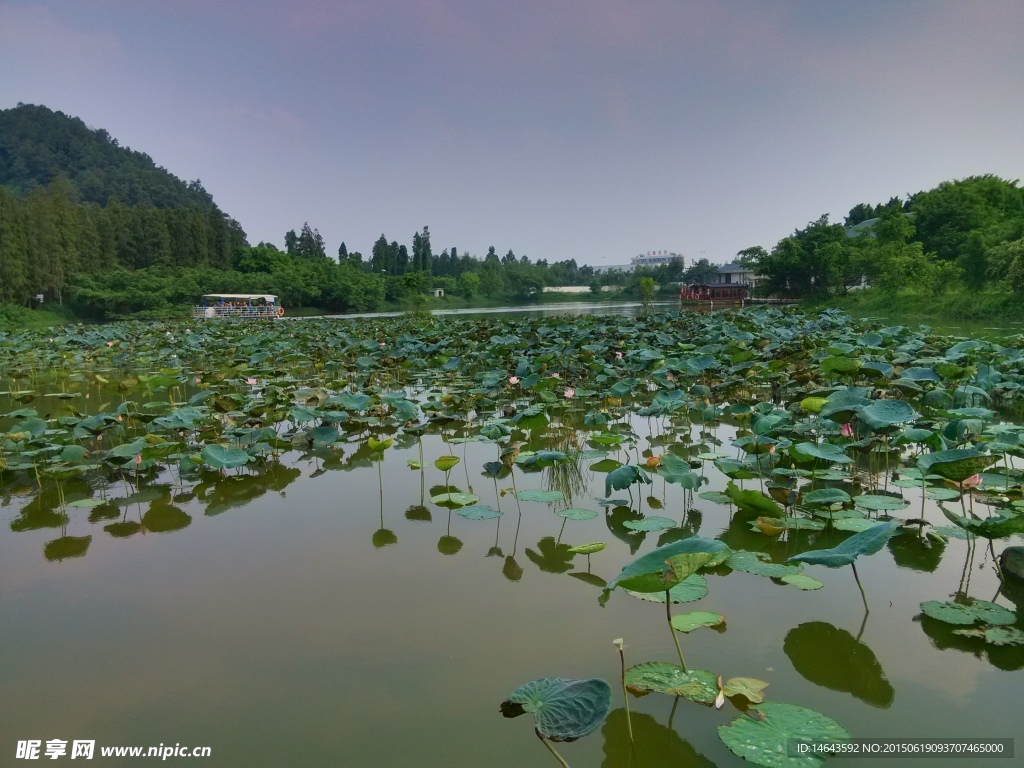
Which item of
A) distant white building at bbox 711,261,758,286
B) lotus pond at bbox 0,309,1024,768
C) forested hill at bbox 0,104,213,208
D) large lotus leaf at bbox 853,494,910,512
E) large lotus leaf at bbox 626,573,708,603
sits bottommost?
lotus pond at bbox 0,309,1024,768

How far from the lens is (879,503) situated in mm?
2551

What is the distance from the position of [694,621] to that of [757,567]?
0.41m

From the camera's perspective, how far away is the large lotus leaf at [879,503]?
2.52m

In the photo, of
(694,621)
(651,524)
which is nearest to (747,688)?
(694,621)

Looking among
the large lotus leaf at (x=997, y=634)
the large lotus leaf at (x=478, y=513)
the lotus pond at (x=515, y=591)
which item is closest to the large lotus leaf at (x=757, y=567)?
the lotus pond at (x=515, y=591)

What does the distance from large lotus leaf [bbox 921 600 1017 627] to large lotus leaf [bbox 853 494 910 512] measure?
2.00 feet

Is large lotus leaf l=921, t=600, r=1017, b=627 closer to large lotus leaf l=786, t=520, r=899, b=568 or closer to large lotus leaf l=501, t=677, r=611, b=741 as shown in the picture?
large lotus leaf l=786, t=520, r=899, b=568

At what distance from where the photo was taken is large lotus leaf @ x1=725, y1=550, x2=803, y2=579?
6.59 feet

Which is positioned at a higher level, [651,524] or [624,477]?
[624,477]

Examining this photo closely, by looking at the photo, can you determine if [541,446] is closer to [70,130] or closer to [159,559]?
[159,559]

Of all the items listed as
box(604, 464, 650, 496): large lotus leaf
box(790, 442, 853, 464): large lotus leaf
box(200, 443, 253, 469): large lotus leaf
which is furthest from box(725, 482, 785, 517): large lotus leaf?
box(200, 443, 253, 469): large lotus leaf

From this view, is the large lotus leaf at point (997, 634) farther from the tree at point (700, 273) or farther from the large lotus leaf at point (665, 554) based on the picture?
the tree at point (700, 273)

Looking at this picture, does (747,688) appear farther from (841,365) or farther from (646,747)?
(841,365)

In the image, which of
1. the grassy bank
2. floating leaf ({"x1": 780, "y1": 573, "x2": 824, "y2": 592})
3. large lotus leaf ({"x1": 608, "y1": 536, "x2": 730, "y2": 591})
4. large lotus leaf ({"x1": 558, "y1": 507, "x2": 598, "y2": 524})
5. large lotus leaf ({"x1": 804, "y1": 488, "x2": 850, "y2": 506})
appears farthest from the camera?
the grassy bank
